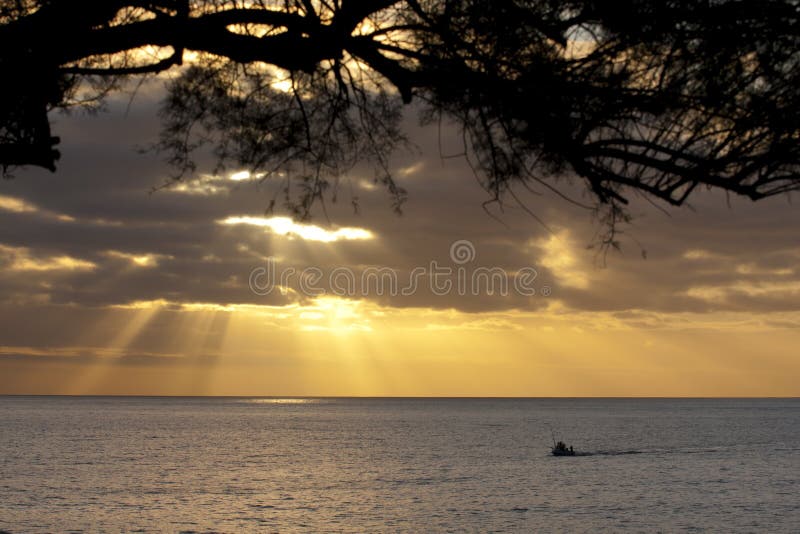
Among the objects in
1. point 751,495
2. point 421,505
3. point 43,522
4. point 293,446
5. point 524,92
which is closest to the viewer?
point 524,92

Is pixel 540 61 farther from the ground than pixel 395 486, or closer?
farther from the ground

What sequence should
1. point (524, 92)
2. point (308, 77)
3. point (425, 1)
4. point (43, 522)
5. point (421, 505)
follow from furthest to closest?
point (421, 505) < point (43, 522) < point (308, 77) < point (425, 1) < point (524, 92)

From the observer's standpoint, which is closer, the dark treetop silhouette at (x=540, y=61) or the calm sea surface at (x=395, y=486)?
the dark treetop silhouette at (x=540, y=61)

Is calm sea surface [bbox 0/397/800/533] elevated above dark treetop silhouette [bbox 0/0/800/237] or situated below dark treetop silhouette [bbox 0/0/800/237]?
below

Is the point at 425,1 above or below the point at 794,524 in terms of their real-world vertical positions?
above

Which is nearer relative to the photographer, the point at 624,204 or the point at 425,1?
the point at 425,1

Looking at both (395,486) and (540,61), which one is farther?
(395,486)

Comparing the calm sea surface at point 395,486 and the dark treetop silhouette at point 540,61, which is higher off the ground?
the dark treetop silhouette at point 540,61

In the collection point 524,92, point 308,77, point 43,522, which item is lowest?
point 43,522

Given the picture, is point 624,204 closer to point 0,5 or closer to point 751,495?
point 0,5

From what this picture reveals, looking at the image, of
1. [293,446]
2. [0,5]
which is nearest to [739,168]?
[0,5]

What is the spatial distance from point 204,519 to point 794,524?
24.7 m

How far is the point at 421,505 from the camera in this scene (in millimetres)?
39938

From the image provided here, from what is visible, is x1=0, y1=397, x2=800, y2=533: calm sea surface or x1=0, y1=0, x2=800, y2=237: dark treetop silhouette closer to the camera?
x1=0, y1=0, x2=800, y2=237: dark treetop silhouette
